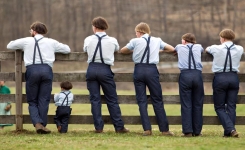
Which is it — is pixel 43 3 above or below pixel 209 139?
above

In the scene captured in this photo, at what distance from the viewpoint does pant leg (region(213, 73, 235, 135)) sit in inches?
360

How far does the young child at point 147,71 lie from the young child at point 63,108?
105cm

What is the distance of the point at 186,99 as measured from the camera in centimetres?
927

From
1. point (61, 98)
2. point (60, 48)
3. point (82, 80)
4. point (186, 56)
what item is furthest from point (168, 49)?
point (61, 98)

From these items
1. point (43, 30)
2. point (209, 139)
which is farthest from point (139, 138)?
point (43, 30)

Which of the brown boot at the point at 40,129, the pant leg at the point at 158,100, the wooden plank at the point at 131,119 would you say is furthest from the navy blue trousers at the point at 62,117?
the pant leg at the point at 158,100

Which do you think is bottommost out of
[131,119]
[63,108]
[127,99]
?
[131,119]

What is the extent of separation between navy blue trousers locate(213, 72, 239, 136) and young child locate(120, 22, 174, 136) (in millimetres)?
758

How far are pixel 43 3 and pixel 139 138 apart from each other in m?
33.8

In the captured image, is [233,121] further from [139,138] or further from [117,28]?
[117,28]

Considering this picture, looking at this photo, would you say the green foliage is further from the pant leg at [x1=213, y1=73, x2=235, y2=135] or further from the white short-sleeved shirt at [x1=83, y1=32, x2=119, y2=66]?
the white short-sleeved shirt at [x1=83, y1=32, x2=119, y2=66]

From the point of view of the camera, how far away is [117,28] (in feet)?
133

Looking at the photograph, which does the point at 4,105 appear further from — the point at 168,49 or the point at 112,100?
the point at 168,49

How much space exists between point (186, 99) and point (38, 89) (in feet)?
6.90
